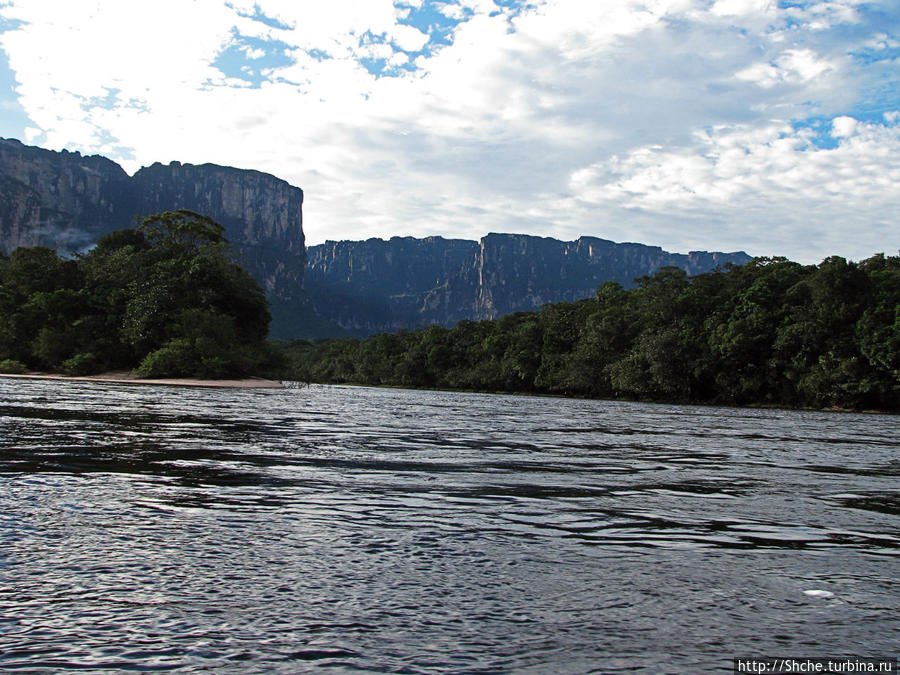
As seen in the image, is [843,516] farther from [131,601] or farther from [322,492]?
[131,601]

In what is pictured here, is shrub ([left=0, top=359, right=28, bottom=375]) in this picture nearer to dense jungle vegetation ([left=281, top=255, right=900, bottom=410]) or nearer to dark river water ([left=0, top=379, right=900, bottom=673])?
dense jungle vegetation ([left=281, top=255, right=900, bottom=410])

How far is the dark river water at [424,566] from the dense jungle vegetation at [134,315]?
2112 inches

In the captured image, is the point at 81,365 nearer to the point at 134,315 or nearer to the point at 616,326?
the point at 134,315

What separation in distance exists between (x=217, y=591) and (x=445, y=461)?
8375mm

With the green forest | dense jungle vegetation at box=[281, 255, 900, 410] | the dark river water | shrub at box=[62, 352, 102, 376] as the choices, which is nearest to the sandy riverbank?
shrub at box=[62, 352, 102, 376]

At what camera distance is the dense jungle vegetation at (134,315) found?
62750 millimetres

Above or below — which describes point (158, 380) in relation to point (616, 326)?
below

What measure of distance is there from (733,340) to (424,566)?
205 ft

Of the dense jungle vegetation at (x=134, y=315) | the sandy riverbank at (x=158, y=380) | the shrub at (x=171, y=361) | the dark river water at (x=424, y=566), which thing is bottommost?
the sandy riverbank at (x=158, y=380)

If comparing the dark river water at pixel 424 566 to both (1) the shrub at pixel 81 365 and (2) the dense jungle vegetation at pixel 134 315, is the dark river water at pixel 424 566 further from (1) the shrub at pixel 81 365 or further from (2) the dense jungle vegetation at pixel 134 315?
(1) the shrub at pixel 81 365

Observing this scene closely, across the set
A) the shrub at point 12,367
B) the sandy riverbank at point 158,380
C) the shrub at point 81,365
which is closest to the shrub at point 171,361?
the sandy riverbank at point 158,380

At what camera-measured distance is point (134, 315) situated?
64.0m

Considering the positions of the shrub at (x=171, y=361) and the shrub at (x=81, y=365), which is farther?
the shrub at (x=81, y=365)

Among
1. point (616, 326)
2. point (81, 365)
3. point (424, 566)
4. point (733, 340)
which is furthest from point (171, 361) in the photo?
point (424, 566)
